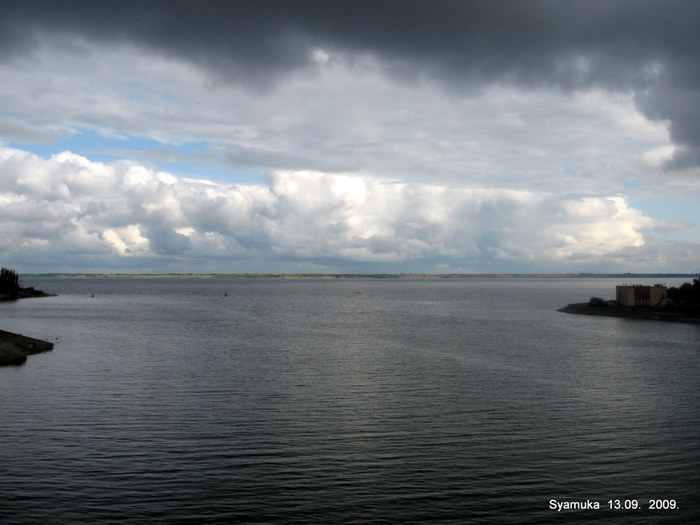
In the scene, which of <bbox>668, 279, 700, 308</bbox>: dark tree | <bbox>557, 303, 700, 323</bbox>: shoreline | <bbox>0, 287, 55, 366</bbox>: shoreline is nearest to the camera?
<bbox>0, 287, 55, 366</bbox>: shoreline

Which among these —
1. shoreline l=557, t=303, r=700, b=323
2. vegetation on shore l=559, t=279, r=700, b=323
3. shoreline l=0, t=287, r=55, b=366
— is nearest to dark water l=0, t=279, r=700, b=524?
shoreline l=0, t=287, r=55, b=366

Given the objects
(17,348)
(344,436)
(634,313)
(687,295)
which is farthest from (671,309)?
(17,348)

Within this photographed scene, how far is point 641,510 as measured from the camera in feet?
88.2

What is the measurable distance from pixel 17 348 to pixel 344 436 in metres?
54.0

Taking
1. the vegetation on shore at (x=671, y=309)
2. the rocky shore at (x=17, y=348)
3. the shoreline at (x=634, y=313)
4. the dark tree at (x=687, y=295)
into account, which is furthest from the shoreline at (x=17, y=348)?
the dark tree at (x=687, y=295)

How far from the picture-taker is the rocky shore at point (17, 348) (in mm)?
66250

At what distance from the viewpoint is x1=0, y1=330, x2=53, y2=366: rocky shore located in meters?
66.2

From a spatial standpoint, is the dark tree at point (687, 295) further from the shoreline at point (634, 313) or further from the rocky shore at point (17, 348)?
the rocky shore at point (17, 348)

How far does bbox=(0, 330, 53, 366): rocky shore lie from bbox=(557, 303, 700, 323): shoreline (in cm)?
13576

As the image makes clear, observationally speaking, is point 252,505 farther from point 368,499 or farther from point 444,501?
point 444,501

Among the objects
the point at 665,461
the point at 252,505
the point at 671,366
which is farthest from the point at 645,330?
the point at 252,505

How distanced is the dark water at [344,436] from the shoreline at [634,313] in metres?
71.9

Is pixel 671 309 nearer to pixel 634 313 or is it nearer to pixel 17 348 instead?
pixel 634 313

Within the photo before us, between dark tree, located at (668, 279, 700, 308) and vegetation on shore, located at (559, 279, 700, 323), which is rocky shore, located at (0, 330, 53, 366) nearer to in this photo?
vegetation on shore, located at (559, 279, 700, 323)
